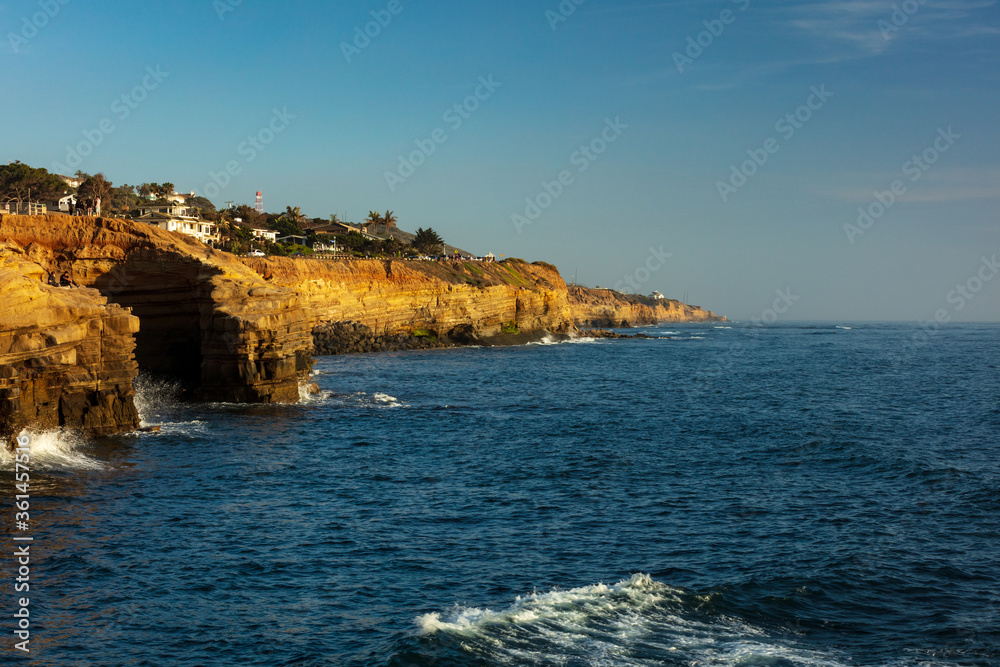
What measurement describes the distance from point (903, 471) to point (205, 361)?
3682 centimetres

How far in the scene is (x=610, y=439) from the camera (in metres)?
37.1

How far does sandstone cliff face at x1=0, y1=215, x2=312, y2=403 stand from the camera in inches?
1745

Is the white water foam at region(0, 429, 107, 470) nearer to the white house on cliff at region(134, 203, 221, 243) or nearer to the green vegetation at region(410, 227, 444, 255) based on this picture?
the white house on cliff at region(134, 203, 221, 243)

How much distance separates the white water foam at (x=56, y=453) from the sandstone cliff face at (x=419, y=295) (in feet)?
144

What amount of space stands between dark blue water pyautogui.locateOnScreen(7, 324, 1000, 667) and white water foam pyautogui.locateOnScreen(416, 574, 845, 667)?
62mm

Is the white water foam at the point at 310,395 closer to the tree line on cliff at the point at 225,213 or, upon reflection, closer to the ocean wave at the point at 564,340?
the tree line on cliff at the point at 225,213

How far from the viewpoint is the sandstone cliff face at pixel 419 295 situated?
8812 cm

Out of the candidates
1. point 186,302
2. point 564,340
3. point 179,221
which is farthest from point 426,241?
point 186,302

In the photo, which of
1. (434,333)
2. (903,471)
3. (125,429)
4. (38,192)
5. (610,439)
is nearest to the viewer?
(903,471)

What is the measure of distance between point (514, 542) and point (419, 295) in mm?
82292

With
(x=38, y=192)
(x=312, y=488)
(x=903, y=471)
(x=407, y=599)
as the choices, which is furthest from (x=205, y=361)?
(x=38, y=192)

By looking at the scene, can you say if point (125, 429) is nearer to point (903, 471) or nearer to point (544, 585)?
point (544, 585)

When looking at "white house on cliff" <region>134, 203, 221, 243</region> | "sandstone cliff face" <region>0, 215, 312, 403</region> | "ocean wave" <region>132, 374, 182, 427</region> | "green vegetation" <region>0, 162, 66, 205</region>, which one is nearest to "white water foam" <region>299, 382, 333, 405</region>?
"sandstone cliff face" <region>0, 215, 312, 403</region>

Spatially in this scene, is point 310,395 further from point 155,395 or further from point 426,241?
point 426,241
